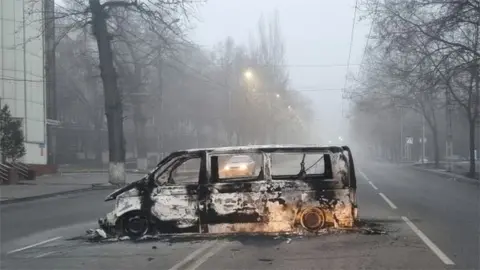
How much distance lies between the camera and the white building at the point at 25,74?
3828 cm

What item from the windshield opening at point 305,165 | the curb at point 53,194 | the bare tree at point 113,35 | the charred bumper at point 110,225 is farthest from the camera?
the bare tree at point 113,35

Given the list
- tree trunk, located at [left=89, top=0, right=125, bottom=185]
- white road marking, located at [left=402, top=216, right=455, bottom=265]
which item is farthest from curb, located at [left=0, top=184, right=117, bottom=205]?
white road marking, located at [left=402, top=216, right=455, bottom=265]

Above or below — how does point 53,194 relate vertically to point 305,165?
below

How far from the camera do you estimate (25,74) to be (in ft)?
131

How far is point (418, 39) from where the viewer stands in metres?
28.7

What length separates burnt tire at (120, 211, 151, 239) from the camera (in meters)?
10.8

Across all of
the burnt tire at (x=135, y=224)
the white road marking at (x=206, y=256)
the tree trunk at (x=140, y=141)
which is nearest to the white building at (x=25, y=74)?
the tree trunk at (x=140, y=141)

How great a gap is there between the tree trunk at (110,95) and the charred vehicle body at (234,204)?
1771 cm

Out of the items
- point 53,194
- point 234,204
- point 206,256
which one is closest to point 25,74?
point 53,194

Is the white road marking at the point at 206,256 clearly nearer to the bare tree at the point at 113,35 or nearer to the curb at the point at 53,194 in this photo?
the curb at the point at 53,194

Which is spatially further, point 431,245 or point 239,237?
point 239,237

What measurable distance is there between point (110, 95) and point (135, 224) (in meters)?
18.6

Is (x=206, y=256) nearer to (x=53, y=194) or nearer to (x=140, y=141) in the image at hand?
(x=53, y=194)

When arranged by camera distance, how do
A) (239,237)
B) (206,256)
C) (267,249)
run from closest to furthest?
(206,256)
(267,249)
(239,237)
